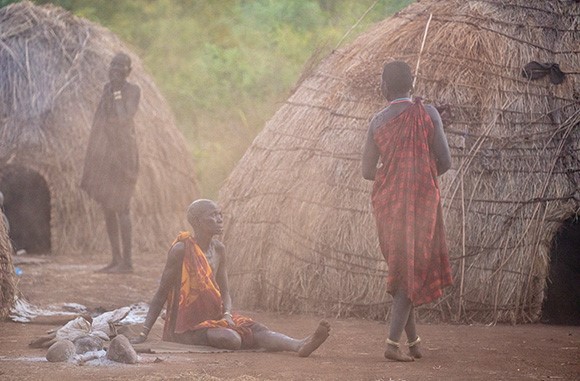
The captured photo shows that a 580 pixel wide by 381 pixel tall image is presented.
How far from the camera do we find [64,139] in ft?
40.7

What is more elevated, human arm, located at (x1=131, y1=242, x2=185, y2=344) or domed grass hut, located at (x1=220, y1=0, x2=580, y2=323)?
domed grass hut, located at (x1=220, y1=0, x2=580, y2=323)

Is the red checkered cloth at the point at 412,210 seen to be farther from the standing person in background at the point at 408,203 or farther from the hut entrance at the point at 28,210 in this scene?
the hut entrance at the point at 28,210

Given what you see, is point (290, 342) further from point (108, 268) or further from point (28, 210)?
point (28, 210)

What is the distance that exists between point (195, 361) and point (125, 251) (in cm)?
459

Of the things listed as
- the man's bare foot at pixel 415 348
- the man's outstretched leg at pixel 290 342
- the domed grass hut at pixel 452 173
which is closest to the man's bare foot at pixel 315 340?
the man's outstretched leg at pixel 290 342

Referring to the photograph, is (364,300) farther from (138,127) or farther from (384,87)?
(138,127)

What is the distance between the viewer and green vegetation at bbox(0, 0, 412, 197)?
1755cm

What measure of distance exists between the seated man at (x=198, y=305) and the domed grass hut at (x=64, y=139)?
617 cm

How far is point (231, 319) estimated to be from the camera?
636 centimetres

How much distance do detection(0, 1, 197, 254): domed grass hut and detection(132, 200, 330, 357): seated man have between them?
6174 mm

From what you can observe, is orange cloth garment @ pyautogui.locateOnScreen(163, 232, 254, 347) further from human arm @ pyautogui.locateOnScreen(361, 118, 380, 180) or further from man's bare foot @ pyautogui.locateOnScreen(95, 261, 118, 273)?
man's bare foot @ pyautogui.locateOnScreen(95, 261, 118, 273)

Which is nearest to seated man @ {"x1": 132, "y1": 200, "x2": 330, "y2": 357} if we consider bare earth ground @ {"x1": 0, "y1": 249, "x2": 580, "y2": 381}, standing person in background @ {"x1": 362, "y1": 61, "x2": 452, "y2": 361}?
bare earth ground @ {"x1": 0, "y1": 249, "x2": 580, "y2": 381}

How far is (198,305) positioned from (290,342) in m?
0.59

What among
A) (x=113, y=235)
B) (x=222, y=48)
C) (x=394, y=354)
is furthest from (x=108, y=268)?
(x=222, y=48)
